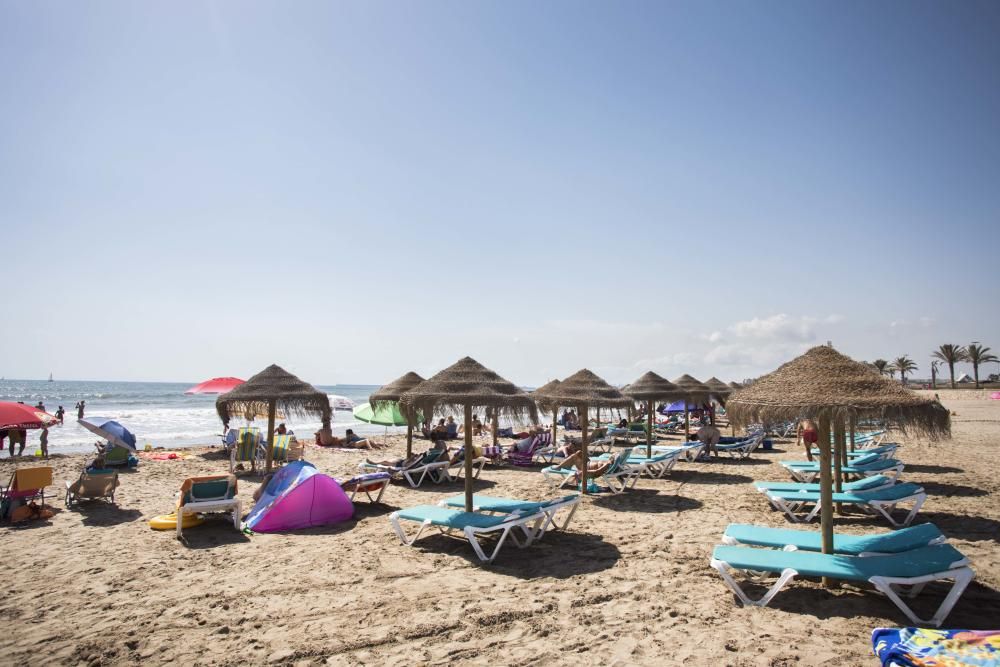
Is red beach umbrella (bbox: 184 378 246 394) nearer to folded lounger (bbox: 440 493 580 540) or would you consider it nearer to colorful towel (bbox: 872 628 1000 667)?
folded lounger (bbox: 440 493 580 540)

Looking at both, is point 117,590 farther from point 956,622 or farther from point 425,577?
point 956,622

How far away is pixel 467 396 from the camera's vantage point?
7.09 metres

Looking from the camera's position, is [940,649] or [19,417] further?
[19,417]

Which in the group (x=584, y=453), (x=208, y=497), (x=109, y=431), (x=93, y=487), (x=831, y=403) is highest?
(x=831, y=403)

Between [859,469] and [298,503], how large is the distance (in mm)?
9637

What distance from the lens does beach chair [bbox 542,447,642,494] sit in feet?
31.9

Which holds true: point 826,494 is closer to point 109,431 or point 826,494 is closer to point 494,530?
point 494,530

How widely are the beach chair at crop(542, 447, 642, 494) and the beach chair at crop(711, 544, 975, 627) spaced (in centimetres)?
462

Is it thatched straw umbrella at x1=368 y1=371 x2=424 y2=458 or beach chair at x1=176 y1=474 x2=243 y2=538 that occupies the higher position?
thatched straw umbrella at x1=368 y1=371 x2=424 y2=458

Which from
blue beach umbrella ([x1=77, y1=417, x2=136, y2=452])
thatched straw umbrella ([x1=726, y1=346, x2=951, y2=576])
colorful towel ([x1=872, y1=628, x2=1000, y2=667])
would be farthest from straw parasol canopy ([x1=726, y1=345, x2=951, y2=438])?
blue beach umbrella ([x1=77, y1=417, x2=136, y2=452])

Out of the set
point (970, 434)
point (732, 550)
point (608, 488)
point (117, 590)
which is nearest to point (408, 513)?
point (117, 590)

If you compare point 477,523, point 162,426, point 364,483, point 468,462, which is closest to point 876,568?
point 477,523

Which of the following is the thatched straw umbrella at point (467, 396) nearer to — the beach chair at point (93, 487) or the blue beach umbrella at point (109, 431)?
the beach chair at point (93, 487)

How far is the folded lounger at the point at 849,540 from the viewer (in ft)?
→ 16.4
